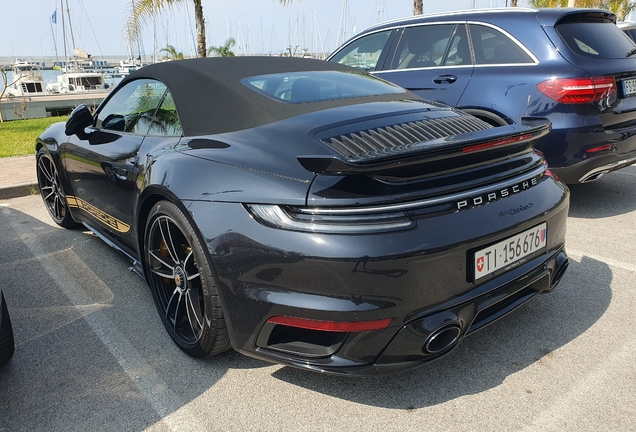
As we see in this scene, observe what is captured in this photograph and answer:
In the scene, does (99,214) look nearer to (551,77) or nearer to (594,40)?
(551,77)

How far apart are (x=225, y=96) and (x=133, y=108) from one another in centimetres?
105

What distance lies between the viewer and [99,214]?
3555 millimetres

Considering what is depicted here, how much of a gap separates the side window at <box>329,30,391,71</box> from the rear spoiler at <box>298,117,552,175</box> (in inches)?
152

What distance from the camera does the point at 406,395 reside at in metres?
2.24

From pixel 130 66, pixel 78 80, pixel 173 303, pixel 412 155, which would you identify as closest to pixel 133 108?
pixel 173 303

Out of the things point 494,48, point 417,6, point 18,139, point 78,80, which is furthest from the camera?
point 78,80

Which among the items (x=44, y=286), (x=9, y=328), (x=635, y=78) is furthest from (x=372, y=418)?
(x=635, y=78)

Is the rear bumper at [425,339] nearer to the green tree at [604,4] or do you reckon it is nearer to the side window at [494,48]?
the side window at [494,48]

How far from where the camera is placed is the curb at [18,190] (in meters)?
5.97

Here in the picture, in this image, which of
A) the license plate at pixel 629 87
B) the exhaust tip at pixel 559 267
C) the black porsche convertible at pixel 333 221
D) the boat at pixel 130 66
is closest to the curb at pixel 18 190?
the black porsche convertible at pixel 333 221

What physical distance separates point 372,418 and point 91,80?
54.7 metres

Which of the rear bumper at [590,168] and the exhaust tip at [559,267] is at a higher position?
the rear bumper at [590,168]

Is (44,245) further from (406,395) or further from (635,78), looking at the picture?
(635,78)

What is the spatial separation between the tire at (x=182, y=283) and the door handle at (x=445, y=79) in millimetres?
3218
